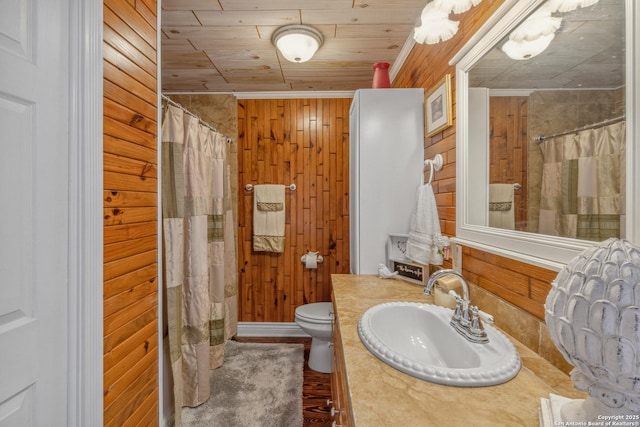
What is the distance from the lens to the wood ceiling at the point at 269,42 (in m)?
1.59

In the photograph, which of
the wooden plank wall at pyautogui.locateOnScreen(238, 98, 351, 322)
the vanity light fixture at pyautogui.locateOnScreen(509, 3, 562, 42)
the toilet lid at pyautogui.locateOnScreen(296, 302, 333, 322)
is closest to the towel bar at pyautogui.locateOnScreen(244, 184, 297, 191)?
the wooden plank wall at pyautogui.locateOnScreen(238, 98, 351, 322)

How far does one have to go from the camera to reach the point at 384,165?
182 centimetres

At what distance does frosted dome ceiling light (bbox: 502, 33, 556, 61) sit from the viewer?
32.0 inches

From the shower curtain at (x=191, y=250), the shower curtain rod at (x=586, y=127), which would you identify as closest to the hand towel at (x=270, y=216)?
the shower curtain at (x=191, y=250)

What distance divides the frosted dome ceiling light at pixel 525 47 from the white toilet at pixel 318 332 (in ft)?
5.77

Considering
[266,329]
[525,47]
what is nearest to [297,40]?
[525,47]

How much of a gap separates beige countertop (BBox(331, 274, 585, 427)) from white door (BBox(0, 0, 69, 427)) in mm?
866

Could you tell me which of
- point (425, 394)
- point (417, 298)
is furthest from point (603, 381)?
point (417, 298)

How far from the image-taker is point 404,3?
1546 mm

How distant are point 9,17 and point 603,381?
151 centimetres

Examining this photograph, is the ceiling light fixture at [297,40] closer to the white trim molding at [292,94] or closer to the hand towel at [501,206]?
the white trim molding at [292,94]

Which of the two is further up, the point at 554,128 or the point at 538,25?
the point at 538,25

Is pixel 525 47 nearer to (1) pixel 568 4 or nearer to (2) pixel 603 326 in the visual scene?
(1) pixel 568 4

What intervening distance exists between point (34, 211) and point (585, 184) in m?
1.46
